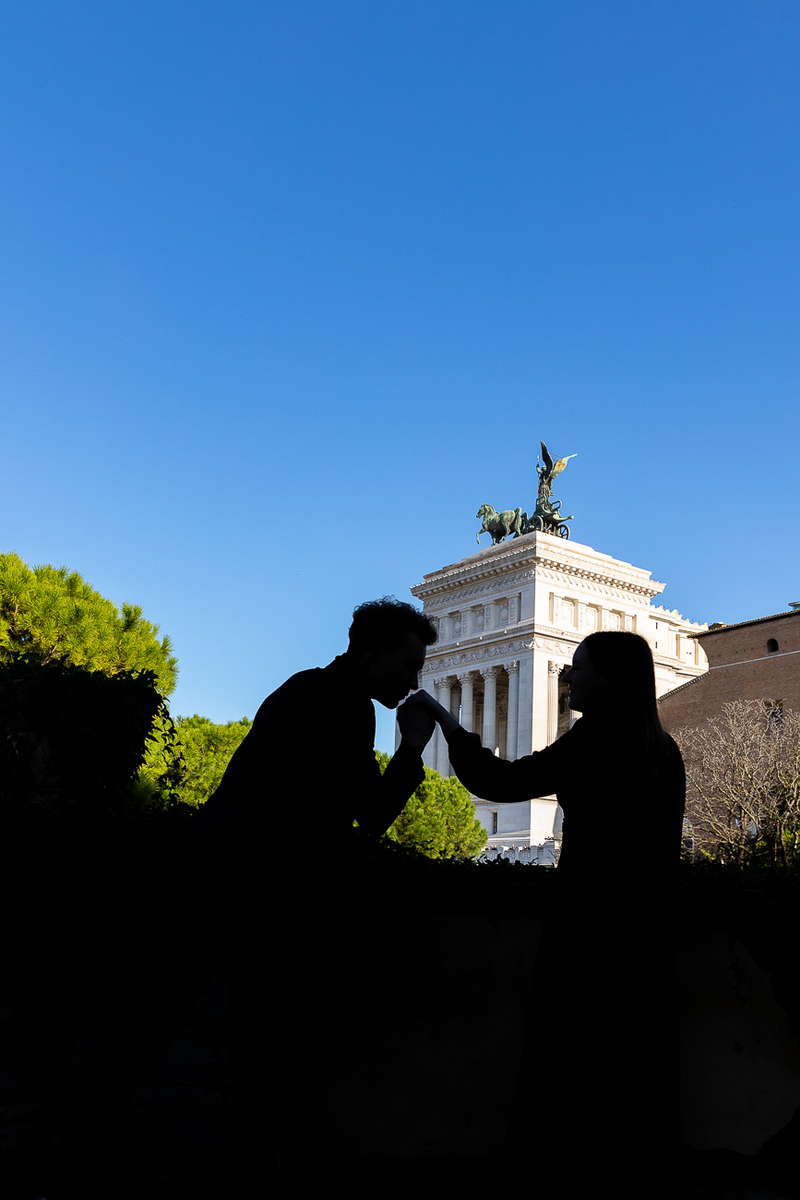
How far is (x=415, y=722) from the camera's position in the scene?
4.07m

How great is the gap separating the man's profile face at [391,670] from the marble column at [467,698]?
6478 cm

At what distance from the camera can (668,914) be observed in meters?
3.39

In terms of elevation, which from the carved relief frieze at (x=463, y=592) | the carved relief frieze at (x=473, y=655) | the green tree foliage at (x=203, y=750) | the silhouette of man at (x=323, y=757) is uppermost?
the carved relief frieze at (x=463, y=592)

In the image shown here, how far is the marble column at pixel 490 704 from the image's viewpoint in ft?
225

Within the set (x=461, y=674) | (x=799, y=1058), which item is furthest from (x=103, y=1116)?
(x=461, y=674)

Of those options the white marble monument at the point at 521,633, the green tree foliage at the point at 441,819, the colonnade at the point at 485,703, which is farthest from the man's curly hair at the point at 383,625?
the colonnade at the point at 485,703

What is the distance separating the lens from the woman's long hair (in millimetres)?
3447

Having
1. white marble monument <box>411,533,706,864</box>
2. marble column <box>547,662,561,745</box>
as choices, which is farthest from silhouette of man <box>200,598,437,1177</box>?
marble column <box>547,662,561,745</box>

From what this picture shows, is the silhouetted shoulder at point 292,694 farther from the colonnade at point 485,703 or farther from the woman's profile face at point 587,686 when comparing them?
the colonnade at point 485,703

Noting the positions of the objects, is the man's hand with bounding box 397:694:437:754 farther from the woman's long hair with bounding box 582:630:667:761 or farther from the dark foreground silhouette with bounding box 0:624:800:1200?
the woman's long hair with bounding box 582:630:667:761

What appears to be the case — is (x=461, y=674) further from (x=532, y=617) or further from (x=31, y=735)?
(x=31, y=735)

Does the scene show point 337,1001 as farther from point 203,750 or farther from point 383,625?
point 203,750

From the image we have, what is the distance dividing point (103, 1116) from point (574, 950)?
1.47m

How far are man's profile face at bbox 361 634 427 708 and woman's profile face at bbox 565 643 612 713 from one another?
0.54 m
